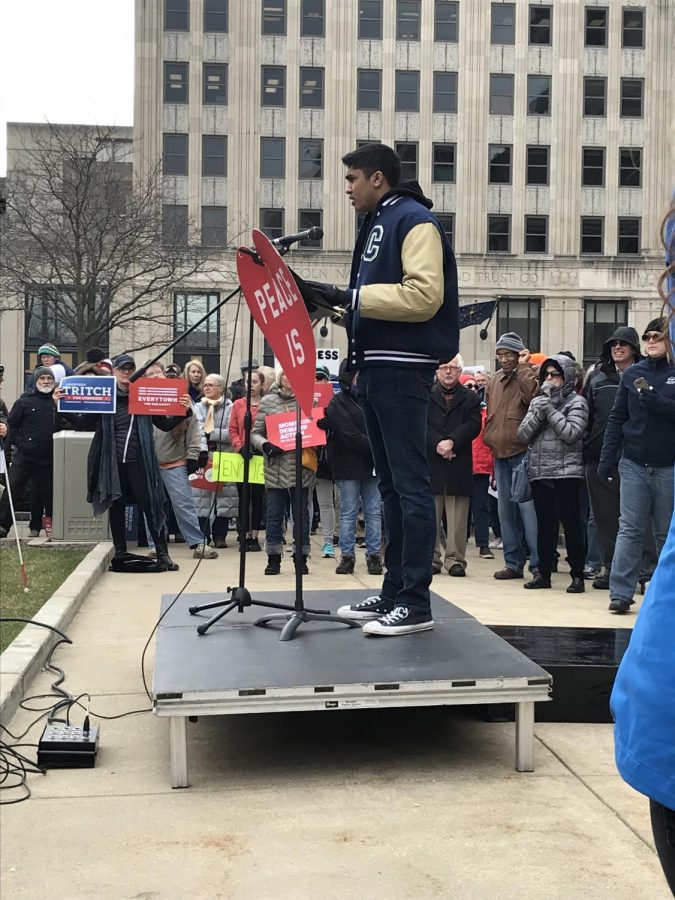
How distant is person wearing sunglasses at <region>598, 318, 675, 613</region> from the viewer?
8.56 metres

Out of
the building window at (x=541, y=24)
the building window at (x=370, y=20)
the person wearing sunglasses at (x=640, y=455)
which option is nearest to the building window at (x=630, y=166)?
the building window at (x=541, y=24)

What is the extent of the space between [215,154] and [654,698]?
173 ft

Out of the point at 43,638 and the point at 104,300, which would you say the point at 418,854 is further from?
the point at 104,300

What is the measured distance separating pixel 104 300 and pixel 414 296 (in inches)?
1331

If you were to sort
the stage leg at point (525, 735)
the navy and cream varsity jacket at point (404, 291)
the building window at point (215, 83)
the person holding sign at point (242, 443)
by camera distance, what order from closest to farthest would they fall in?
1. the stage leg at point (525, 735)
2. the navy and cream varsity jacket at point (404, 291)
3. the person holding sign at point (242, 443)
4. the building window at point (215, 83)

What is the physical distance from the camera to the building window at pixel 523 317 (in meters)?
53.1

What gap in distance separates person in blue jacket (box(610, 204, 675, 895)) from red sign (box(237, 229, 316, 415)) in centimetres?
374

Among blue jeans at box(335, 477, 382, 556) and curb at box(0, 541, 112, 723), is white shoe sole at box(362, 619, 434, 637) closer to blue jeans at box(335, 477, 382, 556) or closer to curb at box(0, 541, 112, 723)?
curb at box(0, 541, 112, 723)

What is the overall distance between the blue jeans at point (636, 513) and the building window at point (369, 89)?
47.0m

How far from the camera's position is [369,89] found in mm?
53531

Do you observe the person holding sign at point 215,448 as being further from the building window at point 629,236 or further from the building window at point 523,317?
the building window at point 629,236

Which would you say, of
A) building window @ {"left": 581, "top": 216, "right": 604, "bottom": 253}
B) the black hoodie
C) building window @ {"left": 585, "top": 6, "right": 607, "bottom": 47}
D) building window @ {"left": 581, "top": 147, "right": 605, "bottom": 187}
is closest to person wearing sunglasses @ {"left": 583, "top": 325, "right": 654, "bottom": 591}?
the black hoodie

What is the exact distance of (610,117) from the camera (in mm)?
53531

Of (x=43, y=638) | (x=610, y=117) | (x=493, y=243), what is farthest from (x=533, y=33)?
(x=43, y=638)
